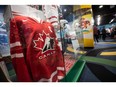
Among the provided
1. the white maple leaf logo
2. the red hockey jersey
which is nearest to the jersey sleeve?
the red hockey jersey

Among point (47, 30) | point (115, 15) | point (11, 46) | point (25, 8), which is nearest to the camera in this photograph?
point (11, 46)

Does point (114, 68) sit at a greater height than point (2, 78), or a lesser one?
lesser

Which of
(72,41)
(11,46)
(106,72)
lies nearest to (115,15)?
(72,41)

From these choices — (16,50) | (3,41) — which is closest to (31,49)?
(16,50)

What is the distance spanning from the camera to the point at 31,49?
1319mm

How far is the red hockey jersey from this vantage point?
1.26 metres

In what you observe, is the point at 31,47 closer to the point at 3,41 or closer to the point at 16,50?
the point at 16,50

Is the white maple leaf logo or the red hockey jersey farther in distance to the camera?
the white maple leaf logo

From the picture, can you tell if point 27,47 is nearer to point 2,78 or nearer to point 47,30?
point 47,30

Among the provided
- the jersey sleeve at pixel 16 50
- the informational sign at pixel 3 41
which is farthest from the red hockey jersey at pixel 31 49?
the informational sign at pixel 3 41

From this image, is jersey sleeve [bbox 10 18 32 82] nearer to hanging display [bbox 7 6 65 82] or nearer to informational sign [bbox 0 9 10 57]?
hanging display [bbox 7 6 65 82]

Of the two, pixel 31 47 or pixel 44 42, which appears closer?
pixel 31 47
